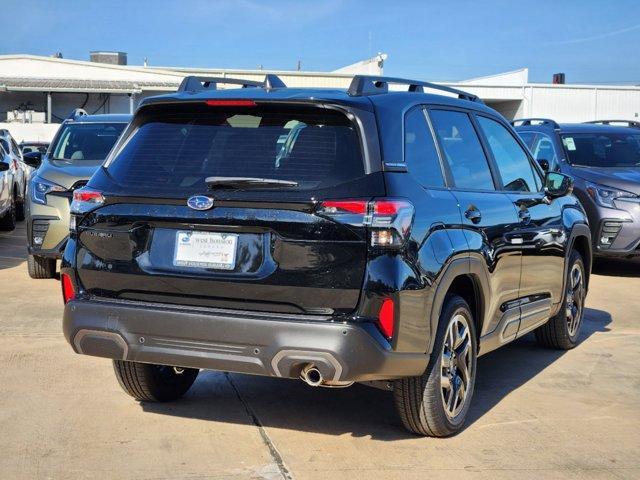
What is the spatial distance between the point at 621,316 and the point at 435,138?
15.3 ft

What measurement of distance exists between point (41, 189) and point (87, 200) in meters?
5.82

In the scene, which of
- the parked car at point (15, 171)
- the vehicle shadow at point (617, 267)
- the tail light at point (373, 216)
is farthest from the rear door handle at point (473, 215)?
the parked car at point (15, 171)

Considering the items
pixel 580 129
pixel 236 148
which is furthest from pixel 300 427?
pixel 580 129

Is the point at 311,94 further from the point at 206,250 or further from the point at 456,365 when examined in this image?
the point at 456,365

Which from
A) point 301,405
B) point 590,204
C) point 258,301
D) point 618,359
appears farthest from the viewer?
point 590,204

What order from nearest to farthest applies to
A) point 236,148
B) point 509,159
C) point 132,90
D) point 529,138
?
point 236,148 → point 509,159 → point 529,138 → point 132,90

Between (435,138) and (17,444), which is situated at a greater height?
(435,138)

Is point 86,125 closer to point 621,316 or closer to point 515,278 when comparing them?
point 621,316

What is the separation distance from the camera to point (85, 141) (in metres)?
11.9

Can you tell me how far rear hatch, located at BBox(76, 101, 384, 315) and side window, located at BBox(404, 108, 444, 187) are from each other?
15.3 inches

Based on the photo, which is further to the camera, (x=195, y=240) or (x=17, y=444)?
(x=17, y=444)

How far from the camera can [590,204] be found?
461 inches

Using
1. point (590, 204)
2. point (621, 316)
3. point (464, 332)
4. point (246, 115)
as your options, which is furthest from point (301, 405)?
point (590, 204)

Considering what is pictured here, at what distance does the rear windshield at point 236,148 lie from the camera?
181 inches
